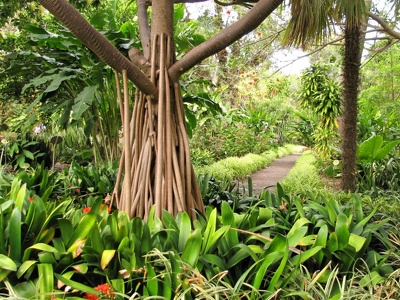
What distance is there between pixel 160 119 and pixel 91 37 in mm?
584

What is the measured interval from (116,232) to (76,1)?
12.0 ft

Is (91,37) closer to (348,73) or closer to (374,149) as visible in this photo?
(348,73)

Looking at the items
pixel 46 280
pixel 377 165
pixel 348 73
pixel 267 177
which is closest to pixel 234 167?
A: pixel 267 177

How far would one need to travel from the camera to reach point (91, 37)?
5.84ft

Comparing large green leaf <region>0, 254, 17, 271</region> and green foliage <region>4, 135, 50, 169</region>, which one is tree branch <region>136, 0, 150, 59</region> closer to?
large green leaf <region>0, 254, 17, 271</region>

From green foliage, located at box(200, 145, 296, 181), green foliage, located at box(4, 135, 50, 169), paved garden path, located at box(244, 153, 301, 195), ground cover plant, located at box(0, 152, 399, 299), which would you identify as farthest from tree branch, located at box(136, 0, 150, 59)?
green foliage, located at box(4, 135, 50, 169)

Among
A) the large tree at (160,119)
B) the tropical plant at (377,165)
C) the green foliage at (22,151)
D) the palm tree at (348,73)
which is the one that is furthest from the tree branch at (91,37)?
the green foliage at (22,151)

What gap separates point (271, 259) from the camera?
1416 millimetres

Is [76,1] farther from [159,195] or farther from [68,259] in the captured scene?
[68,259]

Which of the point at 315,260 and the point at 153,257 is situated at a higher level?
the point at 153,257

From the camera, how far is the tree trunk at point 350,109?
16.1 feet

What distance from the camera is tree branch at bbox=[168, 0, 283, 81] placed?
1.98m

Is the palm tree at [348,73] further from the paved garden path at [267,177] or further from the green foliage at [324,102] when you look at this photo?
the green foliage at [324,102]

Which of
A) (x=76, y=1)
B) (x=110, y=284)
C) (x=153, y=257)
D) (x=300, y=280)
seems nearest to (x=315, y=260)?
(x=300, y=280)
